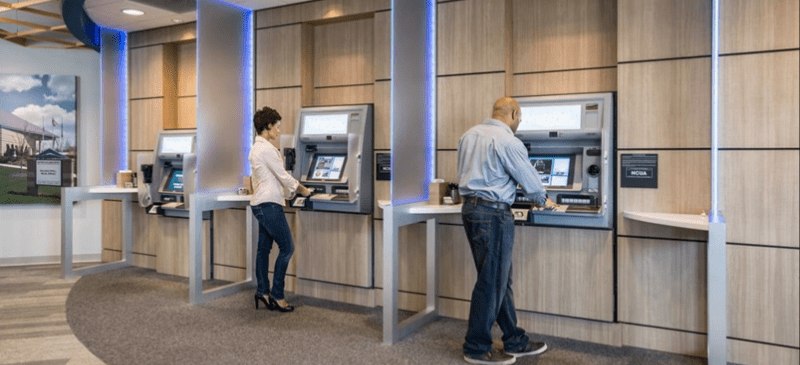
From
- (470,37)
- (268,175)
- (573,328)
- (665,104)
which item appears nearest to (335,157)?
(268,175)

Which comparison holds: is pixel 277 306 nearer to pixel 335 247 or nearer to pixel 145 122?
pixel 335 247

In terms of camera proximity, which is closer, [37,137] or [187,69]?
[187,69]

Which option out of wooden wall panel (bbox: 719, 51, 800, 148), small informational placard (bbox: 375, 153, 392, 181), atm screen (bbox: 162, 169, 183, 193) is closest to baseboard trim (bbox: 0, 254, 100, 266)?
atm screen (bbox: 162, 169, 183, 193)

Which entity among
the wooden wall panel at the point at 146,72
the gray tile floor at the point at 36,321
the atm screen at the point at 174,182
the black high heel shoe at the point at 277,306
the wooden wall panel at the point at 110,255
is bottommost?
the gray tile floor at the point at 36,321

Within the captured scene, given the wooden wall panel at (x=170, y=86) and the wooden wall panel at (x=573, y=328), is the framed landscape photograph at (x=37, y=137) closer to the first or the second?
the wooden wall panel at (x=170, y=86)

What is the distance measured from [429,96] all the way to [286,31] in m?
1.81

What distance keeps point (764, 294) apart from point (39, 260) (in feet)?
25.8

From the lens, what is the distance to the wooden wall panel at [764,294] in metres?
3.54

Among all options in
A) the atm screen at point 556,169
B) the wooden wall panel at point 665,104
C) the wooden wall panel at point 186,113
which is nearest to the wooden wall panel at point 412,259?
the atm screen at point 556,169

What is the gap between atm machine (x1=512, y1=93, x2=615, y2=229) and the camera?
13.2 feet

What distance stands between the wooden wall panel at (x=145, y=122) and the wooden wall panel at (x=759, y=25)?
18.9 feet

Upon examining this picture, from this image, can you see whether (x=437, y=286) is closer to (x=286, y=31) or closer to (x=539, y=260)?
(x=539, y=260)

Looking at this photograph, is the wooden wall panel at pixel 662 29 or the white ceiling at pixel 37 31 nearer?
the wooden wall panel at pixel 662 29

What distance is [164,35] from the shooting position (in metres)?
6.72
